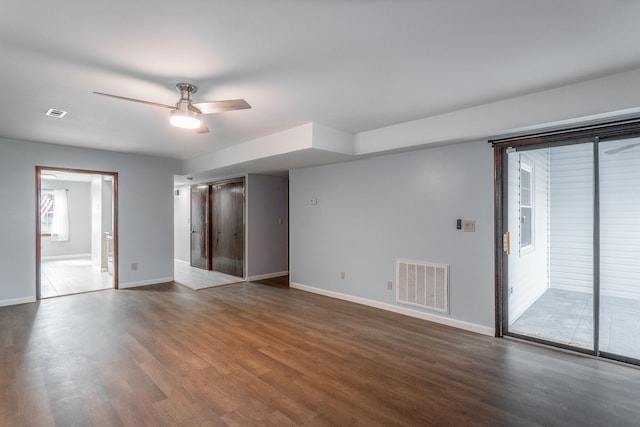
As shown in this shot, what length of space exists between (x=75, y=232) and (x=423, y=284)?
10.5 meters

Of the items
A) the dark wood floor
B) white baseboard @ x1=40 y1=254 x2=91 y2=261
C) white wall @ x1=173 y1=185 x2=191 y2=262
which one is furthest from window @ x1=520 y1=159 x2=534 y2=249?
white baseboard @ x1=40 y1=254 x2=91 y2=261

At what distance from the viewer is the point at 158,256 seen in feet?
20.6

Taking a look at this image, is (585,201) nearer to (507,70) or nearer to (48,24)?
(507,70)

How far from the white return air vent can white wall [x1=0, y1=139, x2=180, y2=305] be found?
4.61m

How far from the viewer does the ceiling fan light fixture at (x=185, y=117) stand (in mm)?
2664

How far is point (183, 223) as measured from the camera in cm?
863

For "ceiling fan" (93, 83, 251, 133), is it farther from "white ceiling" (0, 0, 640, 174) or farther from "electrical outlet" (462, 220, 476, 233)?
"electrical outlet" (462, 220, 476, 233)

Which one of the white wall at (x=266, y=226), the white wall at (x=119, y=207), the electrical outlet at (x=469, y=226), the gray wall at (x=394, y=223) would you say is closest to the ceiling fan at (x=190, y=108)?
the gray wall at (x=394, y=223)

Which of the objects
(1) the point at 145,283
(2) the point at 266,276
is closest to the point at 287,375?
(2) the point at 266,276

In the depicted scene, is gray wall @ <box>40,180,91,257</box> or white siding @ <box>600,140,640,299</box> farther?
gray wall @ <box>40,180,91,257</box>

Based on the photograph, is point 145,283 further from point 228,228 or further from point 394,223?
point 394,223

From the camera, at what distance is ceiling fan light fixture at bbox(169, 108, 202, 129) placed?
266 cm

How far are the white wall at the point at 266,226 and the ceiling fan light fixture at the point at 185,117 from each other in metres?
3.76

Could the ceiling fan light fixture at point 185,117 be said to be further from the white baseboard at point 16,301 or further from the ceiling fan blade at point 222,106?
the white baseboard at point 16,301
